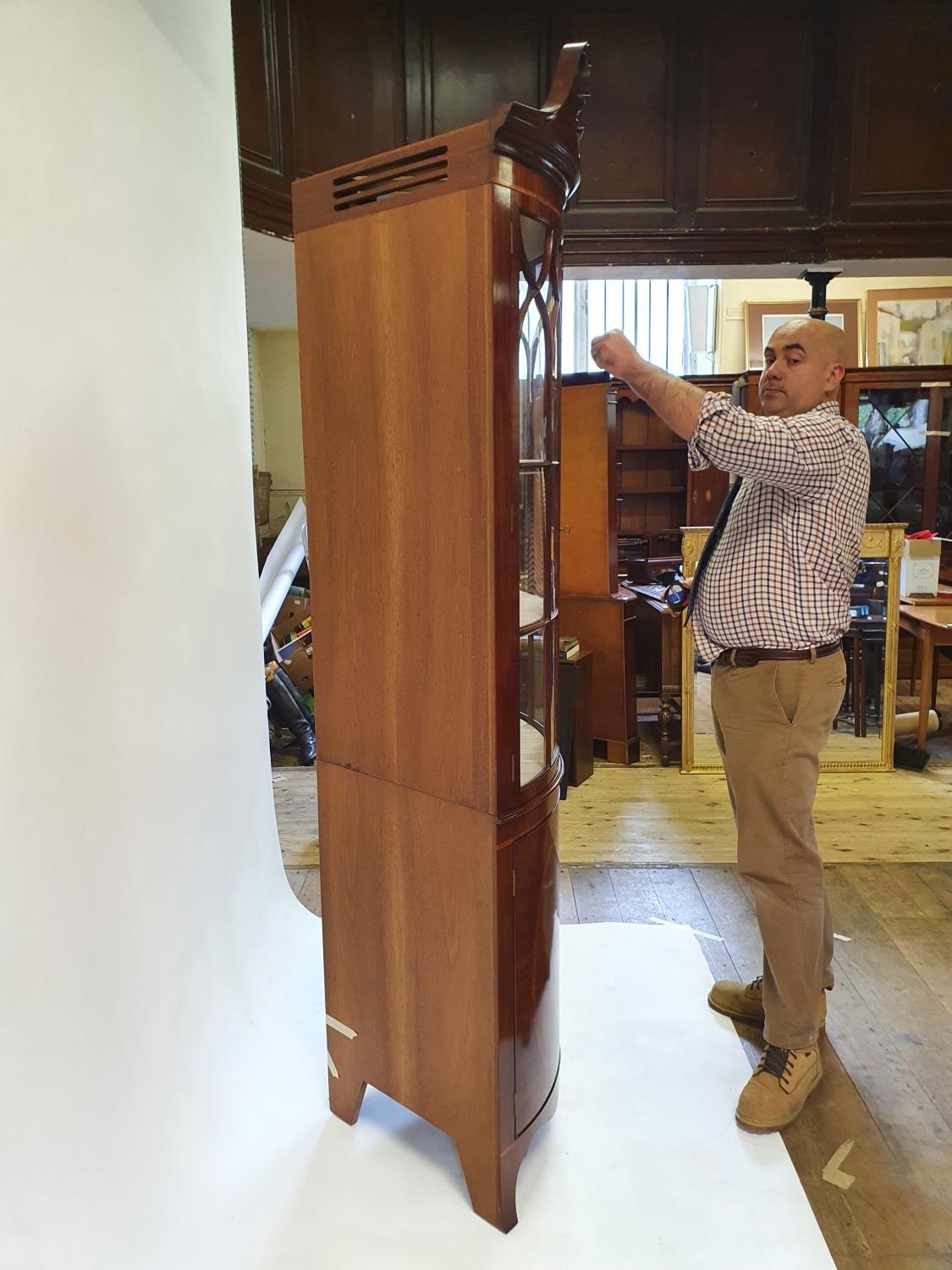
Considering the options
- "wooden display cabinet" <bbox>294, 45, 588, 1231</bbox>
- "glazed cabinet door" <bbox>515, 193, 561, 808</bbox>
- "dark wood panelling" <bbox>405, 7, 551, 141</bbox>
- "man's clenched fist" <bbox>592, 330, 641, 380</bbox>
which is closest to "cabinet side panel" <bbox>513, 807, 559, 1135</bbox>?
"wooden display cabinet" <bbox>294, 45, 588, 1231</bbox>

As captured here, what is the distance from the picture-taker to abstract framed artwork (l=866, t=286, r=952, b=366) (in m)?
7.00

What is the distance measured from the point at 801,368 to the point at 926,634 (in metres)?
2.84

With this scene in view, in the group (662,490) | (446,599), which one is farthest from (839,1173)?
(662,490)

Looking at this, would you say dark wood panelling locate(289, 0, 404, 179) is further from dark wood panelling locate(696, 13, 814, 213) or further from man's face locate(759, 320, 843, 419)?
man's face locate(759, 320, 843, 419)

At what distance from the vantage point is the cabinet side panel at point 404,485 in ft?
5.06

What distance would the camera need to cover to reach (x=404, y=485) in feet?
5.43

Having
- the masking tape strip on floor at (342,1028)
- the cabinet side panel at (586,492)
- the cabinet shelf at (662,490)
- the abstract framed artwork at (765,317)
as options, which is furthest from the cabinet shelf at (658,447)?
the masking tape strip on floor at (342,1028)

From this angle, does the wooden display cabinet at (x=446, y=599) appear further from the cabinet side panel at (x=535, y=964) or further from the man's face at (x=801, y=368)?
the man's face at (x=801, y=368)

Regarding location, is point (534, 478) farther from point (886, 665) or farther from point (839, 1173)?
point (886, 665)

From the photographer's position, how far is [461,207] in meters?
1.49

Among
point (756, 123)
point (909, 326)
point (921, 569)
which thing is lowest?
point (921, 569)

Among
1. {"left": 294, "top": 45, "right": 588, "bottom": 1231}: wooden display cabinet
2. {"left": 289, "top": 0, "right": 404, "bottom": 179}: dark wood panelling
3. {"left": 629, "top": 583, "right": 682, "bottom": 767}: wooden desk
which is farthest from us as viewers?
{"left": 629, "top": 583, "right": 682, "bottom": 767}: wooden desk

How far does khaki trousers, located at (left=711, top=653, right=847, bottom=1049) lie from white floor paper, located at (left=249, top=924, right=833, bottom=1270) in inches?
10.7

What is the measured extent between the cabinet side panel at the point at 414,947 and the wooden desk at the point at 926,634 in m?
3.41
